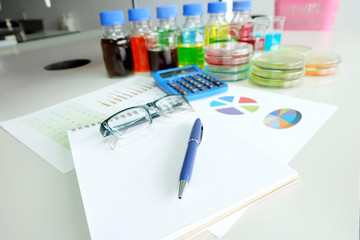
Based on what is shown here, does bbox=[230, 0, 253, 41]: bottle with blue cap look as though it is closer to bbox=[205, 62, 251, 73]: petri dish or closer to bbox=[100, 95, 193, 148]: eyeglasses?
bbox=[205, 62, 251, 73]: petri dish

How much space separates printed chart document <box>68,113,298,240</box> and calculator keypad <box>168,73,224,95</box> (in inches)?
7.5

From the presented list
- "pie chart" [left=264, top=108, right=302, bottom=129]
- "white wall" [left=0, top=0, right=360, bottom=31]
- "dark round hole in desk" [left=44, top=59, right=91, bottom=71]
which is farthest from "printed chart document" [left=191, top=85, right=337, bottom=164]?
"white wall" [left=0, top=0, right=360, bottom=31]

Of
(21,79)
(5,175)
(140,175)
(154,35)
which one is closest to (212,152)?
(140,175)

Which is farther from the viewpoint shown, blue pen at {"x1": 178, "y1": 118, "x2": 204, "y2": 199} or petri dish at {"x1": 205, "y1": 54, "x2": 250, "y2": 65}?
petri dish at {"x1": 205, "y1": 54, "x2": 250, "y2": 65}

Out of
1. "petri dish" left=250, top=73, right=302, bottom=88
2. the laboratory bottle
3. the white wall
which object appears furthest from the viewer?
the white wall

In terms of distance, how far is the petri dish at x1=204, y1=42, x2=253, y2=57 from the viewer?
69 cm

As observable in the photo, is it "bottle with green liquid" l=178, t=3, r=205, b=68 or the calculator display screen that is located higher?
"bottle with green liquid" l=178, t=3, r=205, b=68

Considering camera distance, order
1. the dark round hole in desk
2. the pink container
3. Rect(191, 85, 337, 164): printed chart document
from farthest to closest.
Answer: the pink container → the dark round hole in desk → Rect(191, 85, 337, 164): printed chart document

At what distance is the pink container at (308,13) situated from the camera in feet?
4.32

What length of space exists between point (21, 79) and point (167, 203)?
0.83 m

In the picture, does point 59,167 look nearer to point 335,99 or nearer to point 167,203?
point 167,203

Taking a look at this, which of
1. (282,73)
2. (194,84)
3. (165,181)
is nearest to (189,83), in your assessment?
(194,84)

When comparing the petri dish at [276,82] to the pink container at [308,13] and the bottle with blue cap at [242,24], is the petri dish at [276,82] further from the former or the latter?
the pink container at [308,13]

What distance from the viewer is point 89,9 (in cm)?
192
